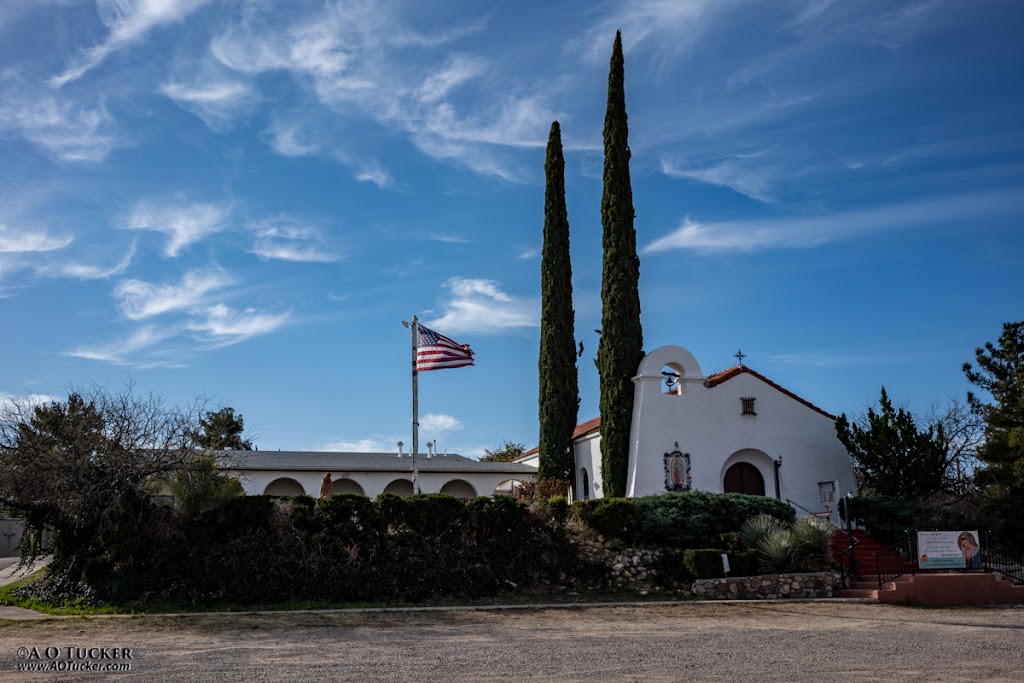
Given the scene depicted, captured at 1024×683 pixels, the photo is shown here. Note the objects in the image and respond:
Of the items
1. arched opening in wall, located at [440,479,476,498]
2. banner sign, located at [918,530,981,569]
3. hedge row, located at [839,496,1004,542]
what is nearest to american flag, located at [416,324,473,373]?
arched opening in wall, located at [440,479,476,498]

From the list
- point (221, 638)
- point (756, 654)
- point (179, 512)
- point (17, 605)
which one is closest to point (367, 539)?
point (179, 512)

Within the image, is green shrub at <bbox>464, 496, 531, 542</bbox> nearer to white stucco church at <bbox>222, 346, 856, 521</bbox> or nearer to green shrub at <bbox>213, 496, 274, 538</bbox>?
green shrub at <bbox>213, 496, 274, 538</bbox>

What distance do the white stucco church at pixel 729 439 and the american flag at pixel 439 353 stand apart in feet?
18.2

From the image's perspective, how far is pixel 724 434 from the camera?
87.2 ft

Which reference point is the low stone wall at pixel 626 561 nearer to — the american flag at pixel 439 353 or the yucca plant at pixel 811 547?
the yucca plant at pixel 811 547

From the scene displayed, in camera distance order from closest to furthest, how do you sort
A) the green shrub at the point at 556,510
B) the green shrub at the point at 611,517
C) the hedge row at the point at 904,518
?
1. the green shrub at the point at 611,517
2. the green shrub at the point at 556,510
3. the hedge row at the point at 904,518

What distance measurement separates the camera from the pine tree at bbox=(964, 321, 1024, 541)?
23328 mm

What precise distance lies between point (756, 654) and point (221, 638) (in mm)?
7841

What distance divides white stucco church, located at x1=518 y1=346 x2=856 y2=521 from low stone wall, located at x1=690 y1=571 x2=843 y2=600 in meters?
6.66

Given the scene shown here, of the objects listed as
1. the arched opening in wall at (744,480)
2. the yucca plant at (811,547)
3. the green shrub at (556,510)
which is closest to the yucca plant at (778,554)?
the yucca plant at (811,547)

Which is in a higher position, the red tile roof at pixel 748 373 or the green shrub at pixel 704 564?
the red tile roof at pixel 748 373

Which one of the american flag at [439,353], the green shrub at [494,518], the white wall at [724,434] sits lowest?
the green shrub at [494,518]

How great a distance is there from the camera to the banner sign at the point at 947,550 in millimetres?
19094

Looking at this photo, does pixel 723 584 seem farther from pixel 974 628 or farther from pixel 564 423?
pixel 564 423
